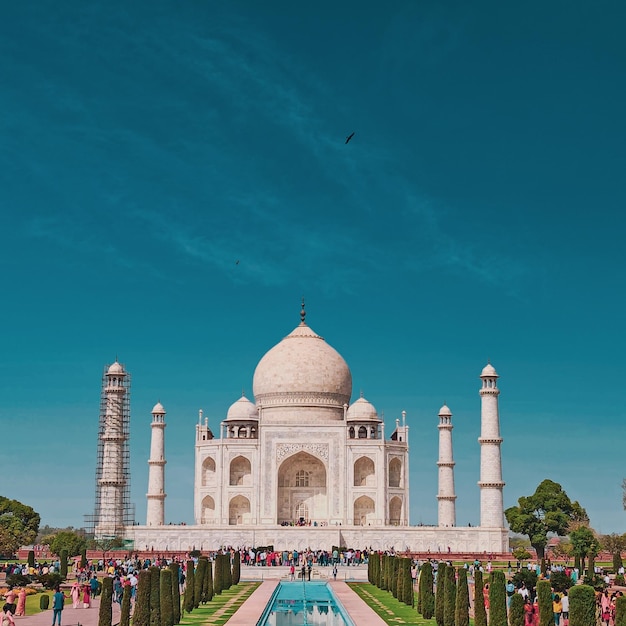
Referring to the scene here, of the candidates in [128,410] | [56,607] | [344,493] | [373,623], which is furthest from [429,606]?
[128,410]

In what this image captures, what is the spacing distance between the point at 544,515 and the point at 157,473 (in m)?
18.7

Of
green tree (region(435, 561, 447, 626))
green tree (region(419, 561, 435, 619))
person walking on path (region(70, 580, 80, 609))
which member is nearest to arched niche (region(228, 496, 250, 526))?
person walking on path (region(70, 580, 80, 609))

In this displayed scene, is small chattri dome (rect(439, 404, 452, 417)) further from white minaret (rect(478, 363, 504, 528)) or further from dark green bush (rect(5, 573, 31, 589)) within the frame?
dark green bush (rect(5, 573, 31, 589))

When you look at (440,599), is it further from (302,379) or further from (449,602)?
(302,379)

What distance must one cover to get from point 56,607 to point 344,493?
1070 inches

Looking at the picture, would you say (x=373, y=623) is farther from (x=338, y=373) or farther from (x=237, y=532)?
(x=338, y=373)

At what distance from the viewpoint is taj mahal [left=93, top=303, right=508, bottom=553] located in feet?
142

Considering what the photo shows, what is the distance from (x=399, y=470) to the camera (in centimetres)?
4653

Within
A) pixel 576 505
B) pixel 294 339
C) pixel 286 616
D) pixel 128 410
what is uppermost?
pixel 294 339

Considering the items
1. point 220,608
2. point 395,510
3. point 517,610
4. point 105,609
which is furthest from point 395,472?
point 105,609

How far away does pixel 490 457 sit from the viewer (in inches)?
1702

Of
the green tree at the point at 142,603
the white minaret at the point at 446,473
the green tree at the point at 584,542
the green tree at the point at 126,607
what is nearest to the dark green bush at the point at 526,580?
the green tree at the point at 142,603

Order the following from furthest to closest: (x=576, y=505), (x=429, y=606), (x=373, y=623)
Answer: (x=576, y=505), (x=429, y=606), (x=373, y=623)

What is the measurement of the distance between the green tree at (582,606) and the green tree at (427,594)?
6.55 metres
